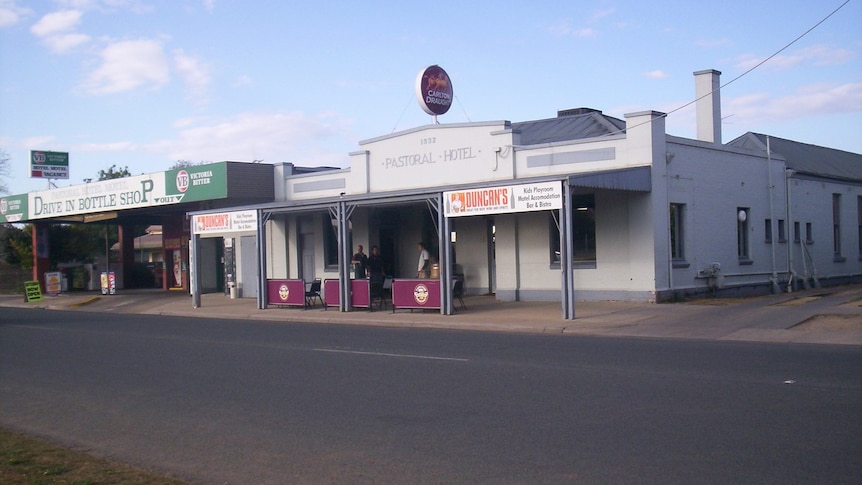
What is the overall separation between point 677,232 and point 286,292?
12.4 m

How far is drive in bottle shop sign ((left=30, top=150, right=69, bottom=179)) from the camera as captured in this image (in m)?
43.7

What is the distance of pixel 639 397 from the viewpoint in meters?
9.73

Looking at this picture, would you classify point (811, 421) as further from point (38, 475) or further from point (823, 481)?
point (38, 475)

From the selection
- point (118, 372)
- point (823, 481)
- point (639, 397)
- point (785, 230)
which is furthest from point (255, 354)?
point (785, 230)

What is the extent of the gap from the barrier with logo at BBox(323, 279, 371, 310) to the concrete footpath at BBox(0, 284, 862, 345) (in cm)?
27

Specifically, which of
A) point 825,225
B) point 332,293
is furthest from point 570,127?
point 825,225

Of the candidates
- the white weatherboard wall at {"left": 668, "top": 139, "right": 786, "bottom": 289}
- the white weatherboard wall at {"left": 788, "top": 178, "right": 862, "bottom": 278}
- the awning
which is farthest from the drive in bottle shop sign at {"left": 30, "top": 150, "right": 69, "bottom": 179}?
the white weatherboard wall at {"left": 788, "top": 178, "right": 862, "bottom": 278}

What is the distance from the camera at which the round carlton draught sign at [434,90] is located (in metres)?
26.3

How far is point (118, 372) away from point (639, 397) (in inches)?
326

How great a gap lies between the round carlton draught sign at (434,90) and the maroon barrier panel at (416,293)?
248 inches

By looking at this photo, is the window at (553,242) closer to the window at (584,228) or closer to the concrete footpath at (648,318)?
the window at (584,228)

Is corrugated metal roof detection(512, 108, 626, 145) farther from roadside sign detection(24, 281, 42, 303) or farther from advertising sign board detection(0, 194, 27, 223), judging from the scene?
advertising sign board detection(0, 194, 27, 223)

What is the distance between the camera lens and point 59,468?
7242mm

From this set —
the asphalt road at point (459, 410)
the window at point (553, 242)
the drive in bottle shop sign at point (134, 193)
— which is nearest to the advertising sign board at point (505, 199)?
the window at point (553, 242)
